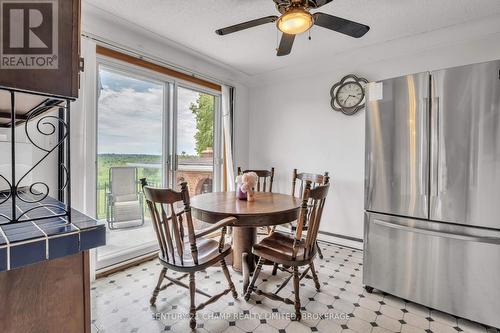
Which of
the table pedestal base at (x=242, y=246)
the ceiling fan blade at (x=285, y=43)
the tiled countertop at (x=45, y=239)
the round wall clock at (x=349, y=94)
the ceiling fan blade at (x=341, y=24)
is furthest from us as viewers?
the round wall clock at (x=349, y=94)

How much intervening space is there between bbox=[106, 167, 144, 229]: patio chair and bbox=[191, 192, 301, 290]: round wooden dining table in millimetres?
1009

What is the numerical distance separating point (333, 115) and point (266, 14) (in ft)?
5.59

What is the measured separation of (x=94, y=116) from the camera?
2.45 m

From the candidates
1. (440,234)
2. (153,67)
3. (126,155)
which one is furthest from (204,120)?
(440,234)

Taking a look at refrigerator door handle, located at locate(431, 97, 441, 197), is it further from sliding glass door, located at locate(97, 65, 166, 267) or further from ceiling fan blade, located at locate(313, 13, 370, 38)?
sliding glass door, located at locate(97, 65, 166, 267)

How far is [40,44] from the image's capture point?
0.72m

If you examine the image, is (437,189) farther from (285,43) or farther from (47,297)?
(47,297)

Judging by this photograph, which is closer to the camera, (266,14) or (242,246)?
(266,14)

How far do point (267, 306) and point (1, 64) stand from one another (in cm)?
213

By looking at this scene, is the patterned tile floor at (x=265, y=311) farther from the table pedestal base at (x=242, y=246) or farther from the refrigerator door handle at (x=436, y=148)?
the refrigerator door handle at (x=436, y=148)

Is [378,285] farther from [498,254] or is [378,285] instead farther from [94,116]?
[94,116]

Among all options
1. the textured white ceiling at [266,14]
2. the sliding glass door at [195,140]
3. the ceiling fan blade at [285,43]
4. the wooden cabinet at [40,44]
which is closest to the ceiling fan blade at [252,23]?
the ceiling fan blade at [285,43]

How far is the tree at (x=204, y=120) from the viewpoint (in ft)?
12.2

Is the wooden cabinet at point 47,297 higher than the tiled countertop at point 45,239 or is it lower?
lower
